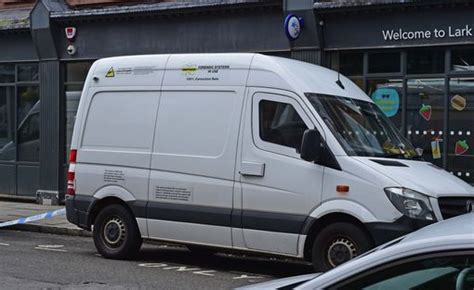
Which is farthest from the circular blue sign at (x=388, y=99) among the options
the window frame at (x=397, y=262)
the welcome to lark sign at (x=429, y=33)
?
the window frame at (x=397, y=262)

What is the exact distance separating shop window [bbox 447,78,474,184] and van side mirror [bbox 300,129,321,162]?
5781mm

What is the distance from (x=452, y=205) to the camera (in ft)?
25.9

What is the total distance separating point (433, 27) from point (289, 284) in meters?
10.2

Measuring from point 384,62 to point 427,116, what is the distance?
139 cm

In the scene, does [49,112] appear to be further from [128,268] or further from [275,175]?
[275,175]

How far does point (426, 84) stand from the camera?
1320 centimetres

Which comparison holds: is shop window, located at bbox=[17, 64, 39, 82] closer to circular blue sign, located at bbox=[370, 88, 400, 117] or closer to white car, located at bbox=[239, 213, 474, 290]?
circular blue sign, located at bbox=[370, 88, 400, 117]

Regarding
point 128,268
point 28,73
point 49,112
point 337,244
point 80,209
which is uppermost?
point 28,73

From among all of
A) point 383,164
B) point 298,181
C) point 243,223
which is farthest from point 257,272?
point 383,164

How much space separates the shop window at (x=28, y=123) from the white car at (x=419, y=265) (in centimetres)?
1572

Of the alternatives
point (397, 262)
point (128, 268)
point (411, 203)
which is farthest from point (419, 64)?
point (397, 262)

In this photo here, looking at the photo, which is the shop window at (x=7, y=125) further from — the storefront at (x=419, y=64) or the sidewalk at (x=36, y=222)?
the storefront at (x=419, y=64)

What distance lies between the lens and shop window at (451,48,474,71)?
41.9 feet

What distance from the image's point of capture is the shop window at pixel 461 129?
503 inches
